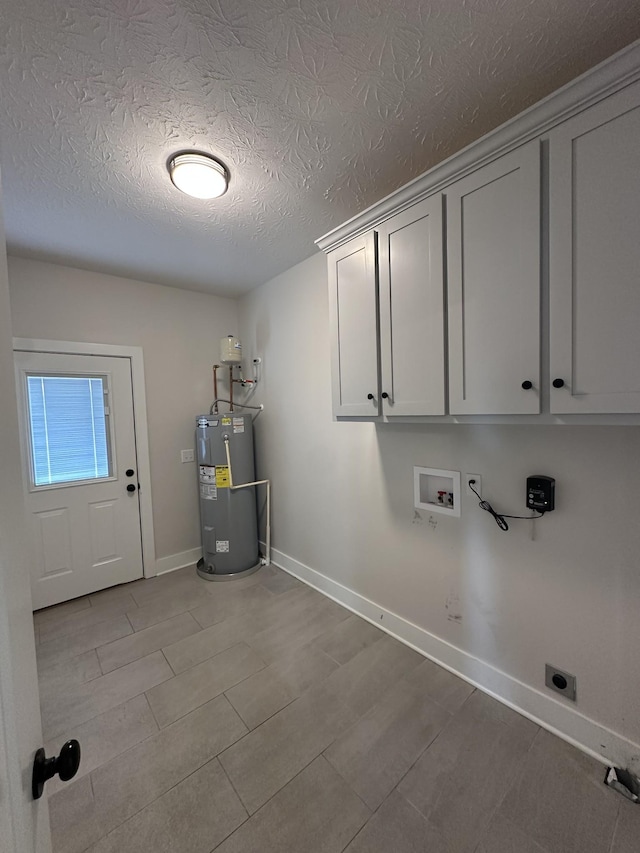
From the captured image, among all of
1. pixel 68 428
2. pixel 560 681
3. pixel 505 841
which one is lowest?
pixel 505 841

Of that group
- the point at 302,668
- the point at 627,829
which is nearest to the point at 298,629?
the point at 302,668

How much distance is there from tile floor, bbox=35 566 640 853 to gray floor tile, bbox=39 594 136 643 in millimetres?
107

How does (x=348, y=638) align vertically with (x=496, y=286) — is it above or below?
below

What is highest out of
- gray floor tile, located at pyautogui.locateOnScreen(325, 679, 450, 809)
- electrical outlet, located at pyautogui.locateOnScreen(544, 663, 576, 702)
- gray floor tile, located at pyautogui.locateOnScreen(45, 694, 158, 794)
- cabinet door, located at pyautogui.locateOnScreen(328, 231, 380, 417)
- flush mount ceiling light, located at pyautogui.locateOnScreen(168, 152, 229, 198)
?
flush mount ceiling light, located at pyautogui.locateOnScreen(168, 152, 229, 198)

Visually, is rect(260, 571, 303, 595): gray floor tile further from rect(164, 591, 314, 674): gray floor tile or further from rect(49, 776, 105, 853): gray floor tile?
rect(49, 776, 105, 853): gray floor tile

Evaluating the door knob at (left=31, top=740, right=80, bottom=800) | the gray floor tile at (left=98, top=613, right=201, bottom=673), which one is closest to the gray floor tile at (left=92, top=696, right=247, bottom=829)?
the gray floor tile at (left=98, top=613, right=201, bottom=673)

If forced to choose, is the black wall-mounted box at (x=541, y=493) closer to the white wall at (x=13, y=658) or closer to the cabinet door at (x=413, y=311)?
the cabinet door at (x=413, y=311)

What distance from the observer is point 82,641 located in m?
2.15

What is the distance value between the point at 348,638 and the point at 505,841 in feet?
3.53

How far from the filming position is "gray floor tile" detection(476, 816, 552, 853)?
3.63 ft

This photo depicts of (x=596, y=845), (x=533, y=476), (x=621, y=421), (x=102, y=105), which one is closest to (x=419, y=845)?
(x=596, y=845)

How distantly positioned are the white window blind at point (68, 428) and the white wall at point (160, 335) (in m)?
0.35

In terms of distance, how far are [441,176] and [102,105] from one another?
1325 millimetres

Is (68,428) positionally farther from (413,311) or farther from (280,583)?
(413,311)
